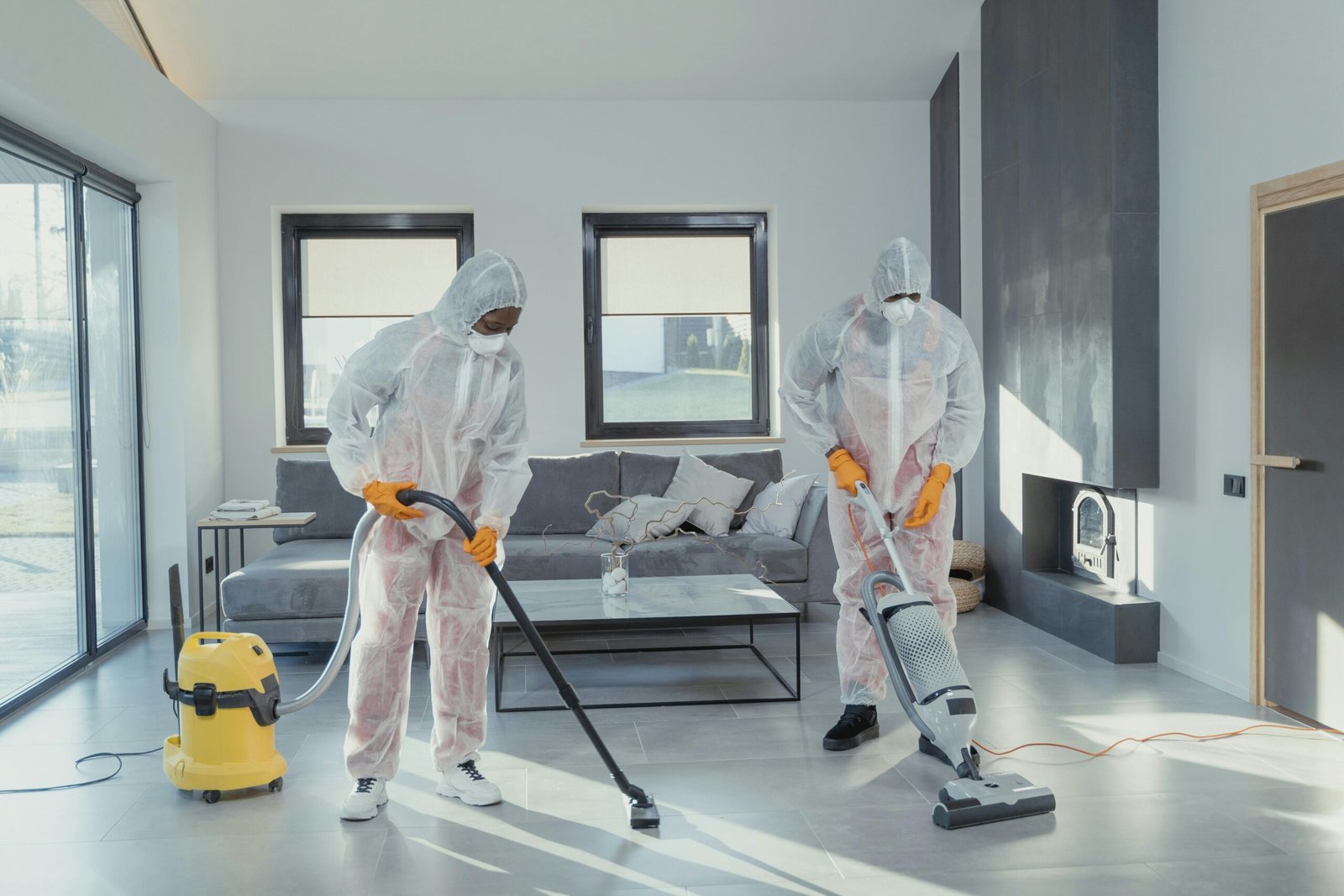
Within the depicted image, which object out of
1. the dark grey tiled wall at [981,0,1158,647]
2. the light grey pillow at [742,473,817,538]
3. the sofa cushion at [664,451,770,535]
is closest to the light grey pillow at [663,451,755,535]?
the sofa cushion at [664,451,770,535]

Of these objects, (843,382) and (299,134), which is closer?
(843,382)

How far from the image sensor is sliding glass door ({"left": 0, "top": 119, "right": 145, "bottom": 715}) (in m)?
3.66

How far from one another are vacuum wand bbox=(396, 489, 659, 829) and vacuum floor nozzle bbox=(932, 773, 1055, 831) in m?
0.69

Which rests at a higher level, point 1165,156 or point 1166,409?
point 1165,156

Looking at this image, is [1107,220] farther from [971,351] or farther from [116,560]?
[116,560]

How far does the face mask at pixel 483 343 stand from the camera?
267 centimetres

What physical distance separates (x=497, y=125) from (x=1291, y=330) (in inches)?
152

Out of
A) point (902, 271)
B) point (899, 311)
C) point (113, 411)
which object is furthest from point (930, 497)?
point (113, 411)

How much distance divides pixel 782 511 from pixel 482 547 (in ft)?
8.61

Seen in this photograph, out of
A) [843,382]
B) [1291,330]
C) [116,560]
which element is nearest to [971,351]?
[843,382]

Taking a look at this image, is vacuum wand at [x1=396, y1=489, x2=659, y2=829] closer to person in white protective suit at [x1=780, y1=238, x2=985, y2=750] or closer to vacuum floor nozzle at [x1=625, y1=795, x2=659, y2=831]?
vacuum floor nozzle at [x1=625, y1=795, x2=659, y2=831]

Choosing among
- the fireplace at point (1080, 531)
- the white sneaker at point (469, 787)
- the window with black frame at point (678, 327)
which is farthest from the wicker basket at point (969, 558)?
the white sneaker at point (469, 787)

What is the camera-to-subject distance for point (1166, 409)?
13.3 ft

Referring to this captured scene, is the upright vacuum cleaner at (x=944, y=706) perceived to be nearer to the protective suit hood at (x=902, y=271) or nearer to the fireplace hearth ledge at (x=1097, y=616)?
the protective suit hood at (x=902, y=271)
